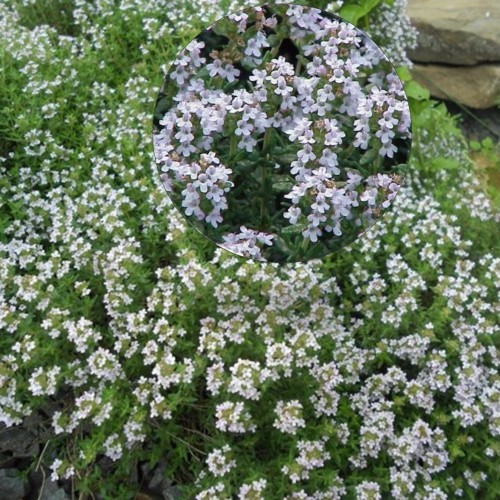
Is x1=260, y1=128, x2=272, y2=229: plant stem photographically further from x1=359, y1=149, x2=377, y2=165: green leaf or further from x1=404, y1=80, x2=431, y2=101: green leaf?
x1=404, y1=80, x2=431, y2=101: green leaf

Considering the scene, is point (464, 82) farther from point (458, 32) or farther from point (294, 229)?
point (294, 229)

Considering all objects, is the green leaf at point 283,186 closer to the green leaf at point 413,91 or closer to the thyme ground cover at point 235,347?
the thyme ground cover at point 235,347

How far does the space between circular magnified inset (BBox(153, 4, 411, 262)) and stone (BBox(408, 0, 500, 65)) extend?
3.89 meters

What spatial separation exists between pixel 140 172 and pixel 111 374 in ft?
5.05

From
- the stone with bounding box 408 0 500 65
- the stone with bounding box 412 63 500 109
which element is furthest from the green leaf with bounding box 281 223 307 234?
the stone with bounding box 408 0 500 65

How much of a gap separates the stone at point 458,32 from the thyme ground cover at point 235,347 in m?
2.80

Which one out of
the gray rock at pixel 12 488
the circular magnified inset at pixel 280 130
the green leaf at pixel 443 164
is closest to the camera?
the circular magnified inset at pixel 280 130

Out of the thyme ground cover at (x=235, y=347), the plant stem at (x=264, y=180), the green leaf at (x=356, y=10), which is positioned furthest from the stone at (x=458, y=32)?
the plant stem at (x=264, y=180)

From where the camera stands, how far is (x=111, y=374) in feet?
11.2

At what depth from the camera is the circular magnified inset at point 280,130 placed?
300 cm

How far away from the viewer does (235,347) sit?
3.49 metres

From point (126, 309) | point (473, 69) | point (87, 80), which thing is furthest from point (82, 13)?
point (473, 69)

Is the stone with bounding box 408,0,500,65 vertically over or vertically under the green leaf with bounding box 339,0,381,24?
under

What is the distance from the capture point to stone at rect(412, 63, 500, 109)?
6.75m
